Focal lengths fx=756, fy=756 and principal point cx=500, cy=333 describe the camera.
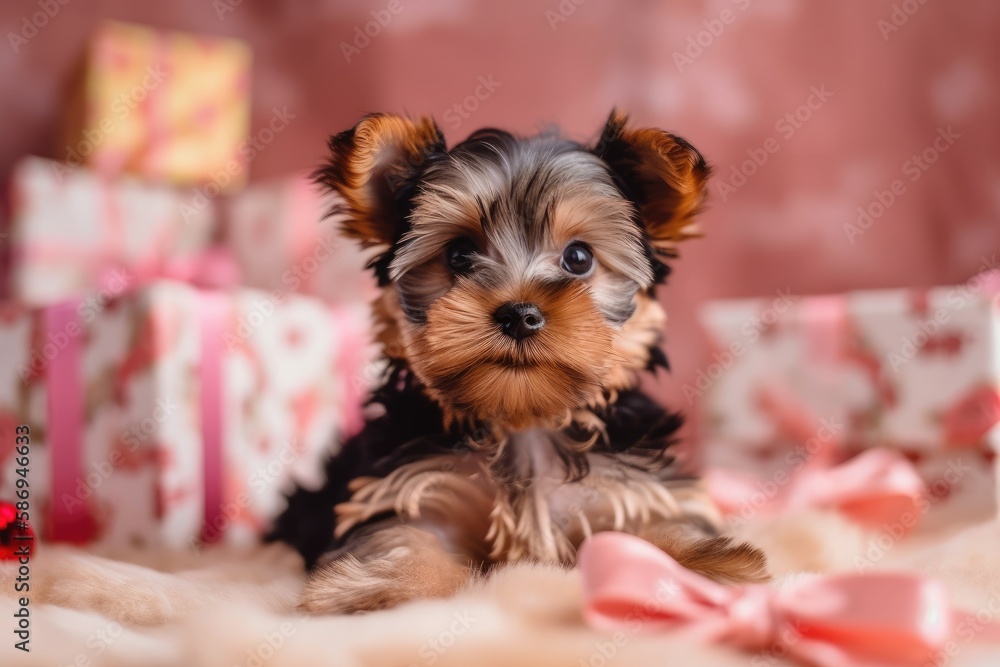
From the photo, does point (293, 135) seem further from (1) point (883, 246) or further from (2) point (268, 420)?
(1) point (883, 246)

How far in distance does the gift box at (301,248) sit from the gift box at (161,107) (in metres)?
0.52

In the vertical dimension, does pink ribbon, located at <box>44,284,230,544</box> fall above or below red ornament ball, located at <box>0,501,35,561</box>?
above

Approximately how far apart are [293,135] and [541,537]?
2800 mm

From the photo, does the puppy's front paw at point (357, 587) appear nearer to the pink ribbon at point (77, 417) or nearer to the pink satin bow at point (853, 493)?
the pink ribbon at point (77, 417)

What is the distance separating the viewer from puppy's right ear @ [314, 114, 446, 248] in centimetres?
149

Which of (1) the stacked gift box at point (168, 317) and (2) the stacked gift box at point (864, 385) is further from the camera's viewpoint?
(2) the stacked gift box at point (864, 385)

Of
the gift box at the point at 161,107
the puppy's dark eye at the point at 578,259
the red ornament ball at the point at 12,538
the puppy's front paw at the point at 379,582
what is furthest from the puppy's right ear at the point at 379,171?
the gift box at the point at 161,107

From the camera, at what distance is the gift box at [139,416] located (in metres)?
2.08

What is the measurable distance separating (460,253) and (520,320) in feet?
0.96

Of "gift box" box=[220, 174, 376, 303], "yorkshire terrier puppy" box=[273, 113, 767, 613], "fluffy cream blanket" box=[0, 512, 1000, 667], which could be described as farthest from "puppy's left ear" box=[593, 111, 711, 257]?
"gift box" box=[220, 174, 376, 303]

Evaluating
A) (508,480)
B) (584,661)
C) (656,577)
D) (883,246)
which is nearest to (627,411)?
(508,480)

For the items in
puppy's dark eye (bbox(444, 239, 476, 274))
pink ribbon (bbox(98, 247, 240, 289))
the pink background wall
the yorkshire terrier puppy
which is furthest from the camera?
the pink background wall

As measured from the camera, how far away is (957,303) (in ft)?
7.57

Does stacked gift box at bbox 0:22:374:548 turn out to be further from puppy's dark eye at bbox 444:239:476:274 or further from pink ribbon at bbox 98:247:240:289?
puppy's dark eye at bbox 444:239:476:274
